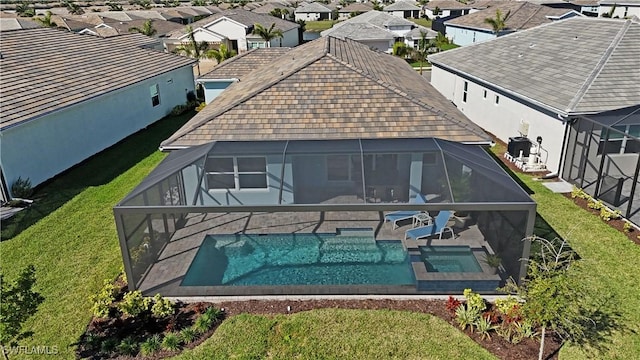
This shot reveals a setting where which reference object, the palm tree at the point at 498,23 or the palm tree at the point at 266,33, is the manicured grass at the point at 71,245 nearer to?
the palm tree at the point at 266,33

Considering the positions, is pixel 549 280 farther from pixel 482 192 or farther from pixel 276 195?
pixel 276 195

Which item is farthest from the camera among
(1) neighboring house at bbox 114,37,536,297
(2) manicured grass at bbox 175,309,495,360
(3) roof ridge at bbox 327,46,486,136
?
(3) roof ridge at bbox 327,46,486,136

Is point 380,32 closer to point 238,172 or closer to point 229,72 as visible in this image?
point 229,72

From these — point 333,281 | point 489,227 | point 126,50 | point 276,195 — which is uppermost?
point 126,50

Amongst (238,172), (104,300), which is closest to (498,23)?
(238,172)

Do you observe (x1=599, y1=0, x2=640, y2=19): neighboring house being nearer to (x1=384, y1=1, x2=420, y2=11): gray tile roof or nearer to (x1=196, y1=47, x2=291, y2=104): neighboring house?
(x1=384, y1=1, x2=420, y2=11): gray tile roof

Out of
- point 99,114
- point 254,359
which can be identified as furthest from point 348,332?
point 99,114

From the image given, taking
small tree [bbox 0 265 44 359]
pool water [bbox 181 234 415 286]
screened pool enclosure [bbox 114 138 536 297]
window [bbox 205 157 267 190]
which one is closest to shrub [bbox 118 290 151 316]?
screened pool enclosure [bbox 114 138 536 297]
